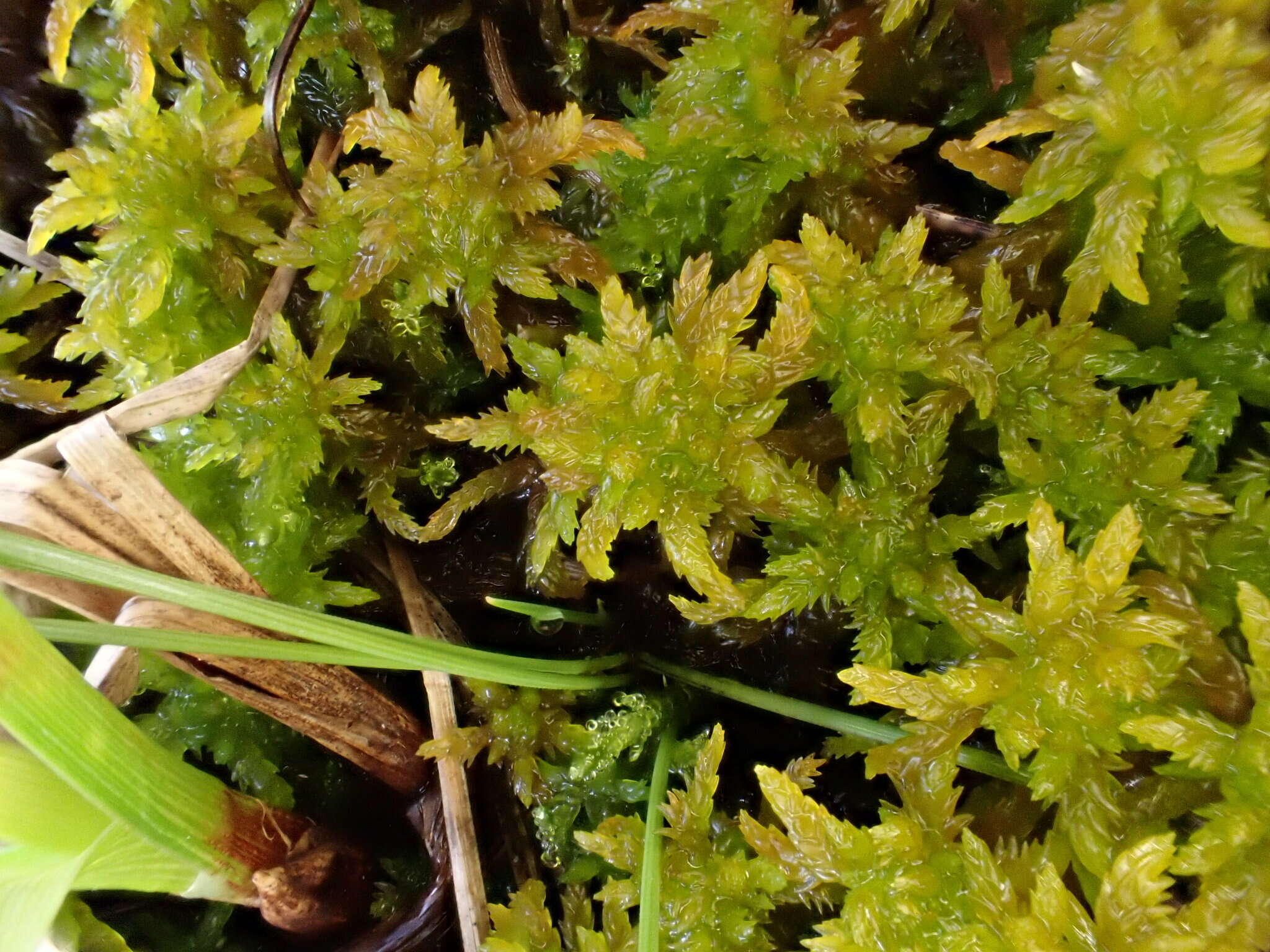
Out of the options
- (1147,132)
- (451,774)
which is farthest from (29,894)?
(1147,132)

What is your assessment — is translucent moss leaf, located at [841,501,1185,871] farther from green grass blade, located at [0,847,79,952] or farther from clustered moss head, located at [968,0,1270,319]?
green grass blade, located at [0,847,79,952]

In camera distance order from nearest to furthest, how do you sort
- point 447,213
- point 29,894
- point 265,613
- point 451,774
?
point 29,894 → point 265,613 → point 447,213 → point 451,774

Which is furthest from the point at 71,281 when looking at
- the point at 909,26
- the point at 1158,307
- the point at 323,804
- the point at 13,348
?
the point at 1158,307

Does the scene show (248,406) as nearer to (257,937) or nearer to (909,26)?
(257,937)

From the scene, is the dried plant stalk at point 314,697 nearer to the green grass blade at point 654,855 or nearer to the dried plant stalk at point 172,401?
the dried plant stalk at point 172,401

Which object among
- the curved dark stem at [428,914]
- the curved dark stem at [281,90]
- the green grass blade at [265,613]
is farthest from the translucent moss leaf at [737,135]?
the curved dark stem at [428,914]

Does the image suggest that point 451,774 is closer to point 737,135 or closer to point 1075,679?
point 1075,679
